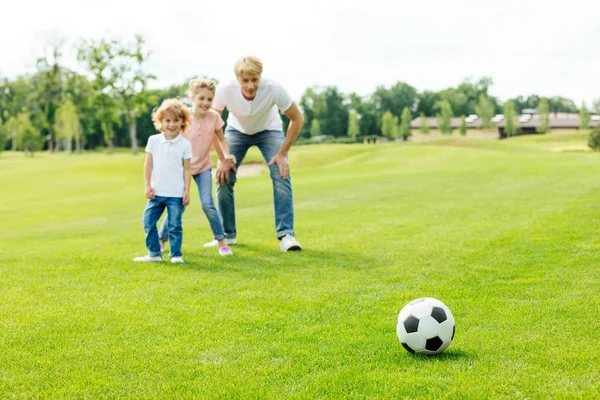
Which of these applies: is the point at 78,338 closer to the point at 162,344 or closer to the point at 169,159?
the point at 162,344

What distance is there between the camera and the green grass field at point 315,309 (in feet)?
11.9

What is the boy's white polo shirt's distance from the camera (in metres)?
7.96

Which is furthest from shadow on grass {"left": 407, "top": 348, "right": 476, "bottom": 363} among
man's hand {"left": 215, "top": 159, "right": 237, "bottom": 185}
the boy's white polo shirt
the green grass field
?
man's hand {"left": 215, "top": 159, "right": 237, "bottom": 185}

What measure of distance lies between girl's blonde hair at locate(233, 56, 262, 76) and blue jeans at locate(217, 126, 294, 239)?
3.95 feet

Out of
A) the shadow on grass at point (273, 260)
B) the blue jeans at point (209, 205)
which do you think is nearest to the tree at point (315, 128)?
the blue jeans at point (209, 205)

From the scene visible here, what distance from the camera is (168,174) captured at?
799cm

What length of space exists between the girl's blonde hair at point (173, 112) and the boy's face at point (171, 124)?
0.08 ft

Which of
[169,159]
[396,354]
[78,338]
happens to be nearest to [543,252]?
[396,354]

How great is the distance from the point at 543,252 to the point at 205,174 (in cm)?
450

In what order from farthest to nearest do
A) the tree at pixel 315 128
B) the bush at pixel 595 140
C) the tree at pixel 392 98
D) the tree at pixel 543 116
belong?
the tree at pixel 392 98 < the tree at pixel 315 128 < the tree at pixel 543 116 < the bush at pixel 595 140

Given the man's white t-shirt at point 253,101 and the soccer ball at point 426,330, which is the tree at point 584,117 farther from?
the soccer ball at point 426,330

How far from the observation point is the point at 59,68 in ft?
236

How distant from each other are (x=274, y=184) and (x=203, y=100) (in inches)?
60.8

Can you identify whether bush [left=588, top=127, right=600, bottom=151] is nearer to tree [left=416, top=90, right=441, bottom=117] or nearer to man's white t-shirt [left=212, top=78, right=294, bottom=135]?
man's white t-shirt [left=212, top=78, right=294, bottom=135]
